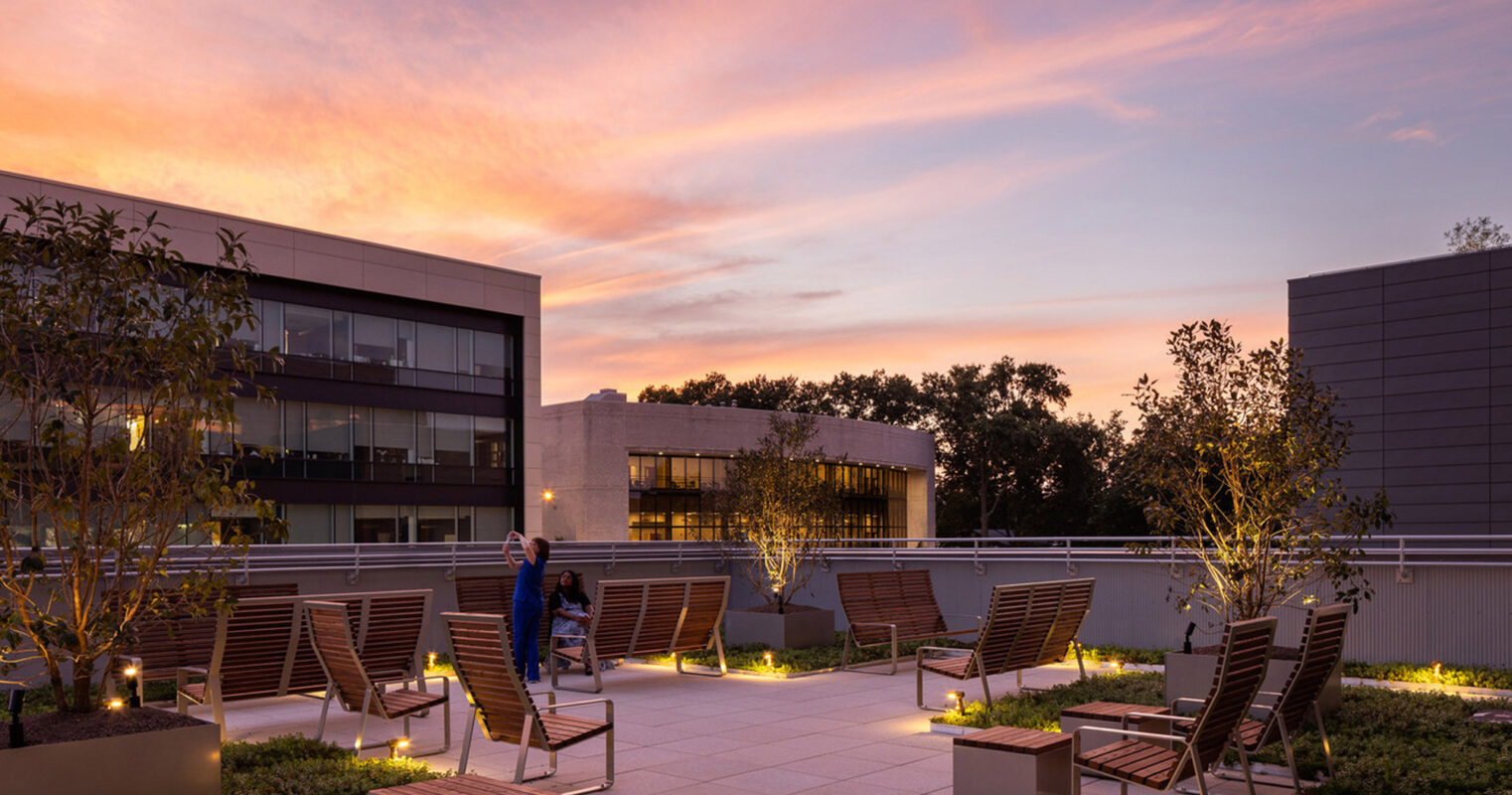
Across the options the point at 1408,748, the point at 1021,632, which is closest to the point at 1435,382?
the point at 1021,632

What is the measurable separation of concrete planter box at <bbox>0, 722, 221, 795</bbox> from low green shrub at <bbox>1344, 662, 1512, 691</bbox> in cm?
1092

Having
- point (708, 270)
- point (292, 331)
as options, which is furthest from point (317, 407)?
point (708, 270)

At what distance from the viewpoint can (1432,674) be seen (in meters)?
12.2

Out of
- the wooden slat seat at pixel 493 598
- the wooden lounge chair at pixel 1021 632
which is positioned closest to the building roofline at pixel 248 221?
the wooden slat seat at pixel 493 598

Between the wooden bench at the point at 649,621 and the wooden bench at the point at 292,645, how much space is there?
251 centimetres

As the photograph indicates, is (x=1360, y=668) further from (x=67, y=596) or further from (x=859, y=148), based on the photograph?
(x=859, y=148)

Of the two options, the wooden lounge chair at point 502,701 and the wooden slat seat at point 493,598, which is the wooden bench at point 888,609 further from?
the wooden lounge chair at point 502,701

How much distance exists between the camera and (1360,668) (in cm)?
1280

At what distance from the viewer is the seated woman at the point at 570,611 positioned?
13023 mm

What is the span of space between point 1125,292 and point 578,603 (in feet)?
75.4

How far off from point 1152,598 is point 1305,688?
755 centimetres

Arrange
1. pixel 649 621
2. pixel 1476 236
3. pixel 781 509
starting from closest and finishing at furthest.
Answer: pixel 649 621 → pixel 781 509 → pixel 1476 236

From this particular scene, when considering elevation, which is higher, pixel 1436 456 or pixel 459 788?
pixel 1436 456

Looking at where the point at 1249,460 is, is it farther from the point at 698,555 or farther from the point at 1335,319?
the point at 1335,319
